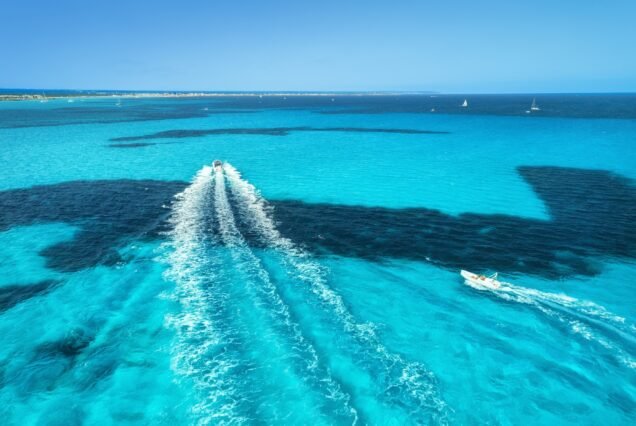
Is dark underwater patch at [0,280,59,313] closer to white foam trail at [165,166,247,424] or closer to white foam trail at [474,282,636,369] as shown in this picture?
white foam trail at [165,166,247,424]

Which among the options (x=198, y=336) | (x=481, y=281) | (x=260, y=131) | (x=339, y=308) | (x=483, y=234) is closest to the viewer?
(x=198, y=336)

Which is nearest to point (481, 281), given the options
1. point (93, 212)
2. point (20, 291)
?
point (20, 291)

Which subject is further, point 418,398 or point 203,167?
point 203,167

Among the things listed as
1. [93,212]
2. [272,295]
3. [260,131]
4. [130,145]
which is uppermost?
[260,131]

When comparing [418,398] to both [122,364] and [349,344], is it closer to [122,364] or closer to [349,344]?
[349,344]

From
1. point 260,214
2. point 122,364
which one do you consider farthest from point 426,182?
point 122,364

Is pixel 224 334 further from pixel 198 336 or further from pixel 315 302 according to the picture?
pixel 315 302
